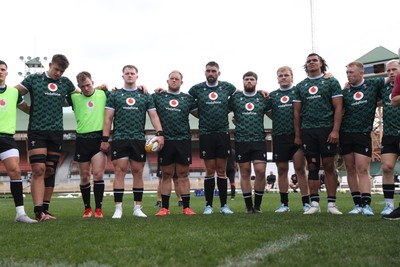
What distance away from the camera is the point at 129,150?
7828mm

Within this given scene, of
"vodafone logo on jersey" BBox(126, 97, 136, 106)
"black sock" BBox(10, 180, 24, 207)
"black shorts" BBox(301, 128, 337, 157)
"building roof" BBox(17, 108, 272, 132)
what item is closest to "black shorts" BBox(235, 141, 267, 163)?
"black shorts" BBox(301, 128, 337, 157)

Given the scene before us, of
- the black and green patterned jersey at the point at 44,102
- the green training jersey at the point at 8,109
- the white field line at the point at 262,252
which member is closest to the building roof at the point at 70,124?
the black and green patterned jersey at the point at 44,102

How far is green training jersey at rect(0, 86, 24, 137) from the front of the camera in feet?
22.8

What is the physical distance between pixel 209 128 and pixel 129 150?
4.88 feet

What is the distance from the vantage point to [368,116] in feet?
25.0

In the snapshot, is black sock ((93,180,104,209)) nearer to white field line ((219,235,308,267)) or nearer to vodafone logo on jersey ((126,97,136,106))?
vodafone logo on jersey ((126,97,136,106))

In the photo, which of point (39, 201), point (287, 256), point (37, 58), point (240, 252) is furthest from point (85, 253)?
point (37, 58)

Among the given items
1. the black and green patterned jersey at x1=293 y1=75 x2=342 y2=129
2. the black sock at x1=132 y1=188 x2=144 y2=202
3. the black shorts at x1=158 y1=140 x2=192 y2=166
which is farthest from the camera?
the black shorts at x1=158 y1=140 x2=192 y2=166

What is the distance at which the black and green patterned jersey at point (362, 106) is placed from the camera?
762 centimetres

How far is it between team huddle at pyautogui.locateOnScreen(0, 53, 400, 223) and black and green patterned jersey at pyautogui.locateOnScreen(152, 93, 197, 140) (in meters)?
0.02

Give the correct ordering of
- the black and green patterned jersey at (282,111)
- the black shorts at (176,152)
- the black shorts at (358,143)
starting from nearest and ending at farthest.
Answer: the black shorts at (358,143) < the black shorts at (176,152) < the black and green patterned jersey at (282,111)

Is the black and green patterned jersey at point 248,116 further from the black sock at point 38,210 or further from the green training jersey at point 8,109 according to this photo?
the green training jersey at point 8,109

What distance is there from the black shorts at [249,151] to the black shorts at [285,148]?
28 cm

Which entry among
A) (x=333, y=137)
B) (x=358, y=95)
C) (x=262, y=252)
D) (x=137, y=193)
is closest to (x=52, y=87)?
(x=137, y=193)
